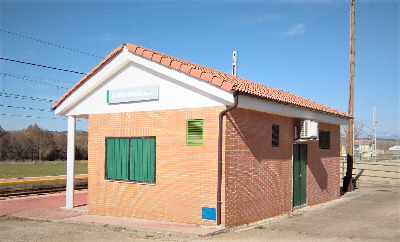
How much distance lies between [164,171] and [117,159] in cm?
186

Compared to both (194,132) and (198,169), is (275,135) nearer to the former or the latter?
(194,132)

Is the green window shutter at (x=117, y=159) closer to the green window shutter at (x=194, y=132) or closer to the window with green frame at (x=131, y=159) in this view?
the window with green frame at (x=131, y=159)

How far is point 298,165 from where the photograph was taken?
40.6ft

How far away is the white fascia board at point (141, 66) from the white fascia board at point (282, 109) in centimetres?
60

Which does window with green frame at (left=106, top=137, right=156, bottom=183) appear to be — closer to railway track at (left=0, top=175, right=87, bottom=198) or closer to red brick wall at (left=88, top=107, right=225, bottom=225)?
red brick wall at (left=88, top=107, right=225, bottom=225)

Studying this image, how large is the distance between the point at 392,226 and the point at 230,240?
4.54 m

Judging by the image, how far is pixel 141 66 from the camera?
409 inches

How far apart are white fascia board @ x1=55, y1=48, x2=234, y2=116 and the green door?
177 inches

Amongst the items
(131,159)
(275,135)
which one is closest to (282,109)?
(275,135)

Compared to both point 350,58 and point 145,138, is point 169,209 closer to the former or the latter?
point 145,138

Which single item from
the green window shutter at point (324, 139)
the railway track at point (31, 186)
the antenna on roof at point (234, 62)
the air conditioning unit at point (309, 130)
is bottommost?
the railway track at point (31, 186)

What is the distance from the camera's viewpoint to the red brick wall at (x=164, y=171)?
9.06 meters

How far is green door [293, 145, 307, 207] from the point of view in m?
12.2

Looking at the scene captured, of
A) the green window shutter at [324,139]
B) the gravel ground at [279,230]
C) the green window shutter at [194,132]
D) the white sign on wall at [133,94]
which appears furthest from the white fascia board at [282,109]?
the gravel ground at [279,230]
